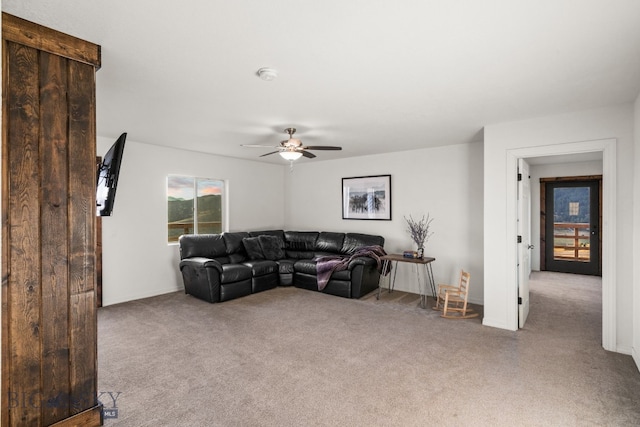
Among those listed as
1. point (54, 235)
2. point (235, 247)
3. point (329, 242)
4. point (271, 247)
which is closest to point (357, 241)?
point (329, 242)

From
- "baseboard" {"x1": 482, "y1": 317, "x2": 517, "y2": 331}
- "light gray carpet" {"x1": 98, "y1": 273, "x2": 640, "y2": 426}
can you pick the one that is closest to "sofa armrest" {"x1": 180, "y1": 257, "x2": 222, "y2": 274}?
"light gray carpet" {"x1": 98, "y1": 273, "x2": 640, "y2": 426}

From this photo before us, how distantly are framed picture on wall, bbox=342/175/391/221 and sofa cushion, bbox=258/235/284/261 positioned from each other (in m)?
1.43

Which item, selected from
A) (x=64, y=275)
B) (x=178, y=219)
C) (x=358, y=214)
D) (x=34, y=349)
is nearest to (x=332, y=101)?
(x=64, y=275)

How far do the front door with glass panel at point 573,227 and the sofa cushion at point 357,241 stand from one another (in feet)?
14.2

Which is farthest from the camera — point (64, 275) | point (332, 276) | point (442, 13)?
point (332, 276)

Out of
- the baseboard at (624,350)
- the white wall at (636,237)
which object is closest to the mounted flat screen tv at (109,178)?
the white wall at (636,237)

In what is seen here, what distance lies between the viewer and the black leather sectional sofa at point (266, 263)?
5.01 metres

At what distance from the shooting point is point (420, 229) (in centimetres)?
557

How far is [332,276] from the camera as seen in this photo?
5.48 metres

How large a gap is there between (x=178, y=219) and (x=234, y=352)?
342 cm

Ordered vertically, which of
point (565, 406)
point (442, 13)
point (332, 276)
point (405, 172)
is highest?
point (442, 13)

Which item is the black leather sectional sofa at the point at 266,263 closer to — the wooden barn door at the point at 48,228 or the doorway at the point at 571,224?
the wooden barn door at the point at 48,228

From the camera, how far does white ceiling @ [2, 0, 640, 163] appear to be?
181 cm

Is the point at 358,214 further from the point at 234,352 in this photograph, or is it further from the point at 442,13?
the point at 442,13
